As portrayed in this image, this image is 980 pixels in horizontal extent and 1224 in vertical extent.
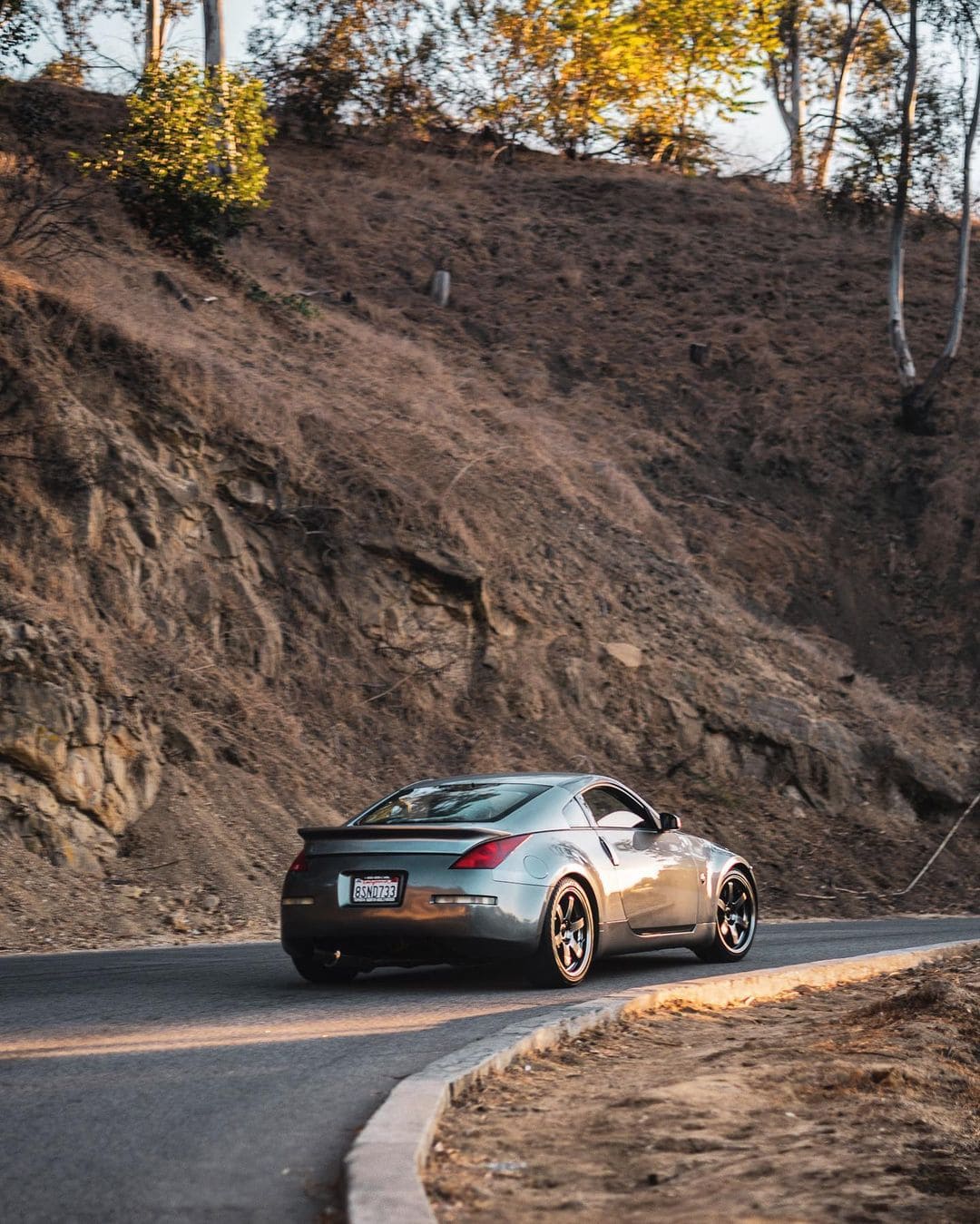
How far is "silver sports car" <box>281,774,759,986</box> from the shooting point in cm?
949

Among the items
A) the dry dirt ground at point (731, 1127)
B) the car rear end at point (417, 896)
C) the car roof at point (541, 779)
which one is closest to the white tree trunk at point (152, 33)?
the car roof at point (541, 779)

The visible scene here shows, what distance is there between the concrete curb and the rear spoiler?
55.6 inches

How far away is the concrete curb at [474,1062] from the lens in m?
4.45

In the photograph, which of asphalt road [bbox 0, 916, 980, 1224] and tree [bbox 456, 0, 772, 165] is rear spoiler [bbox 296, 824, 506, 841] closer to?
asphalt road [bbox 0, 916, 980, 1224]

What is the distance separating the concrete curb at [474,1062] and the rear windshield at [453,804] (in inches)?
69.2

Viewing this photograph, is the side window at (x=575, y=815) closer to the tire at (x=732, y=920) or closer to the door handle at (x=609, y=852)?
the door handle at (x=609, y=852)

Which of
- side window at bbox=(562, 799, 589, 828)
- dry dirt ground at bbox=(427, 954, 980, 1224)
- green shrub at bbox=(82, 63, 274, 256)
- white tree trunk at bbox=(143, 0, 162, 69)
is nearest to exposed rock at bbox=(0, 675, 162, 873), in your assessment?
side window at bbox=(562, 799, 589, 828)

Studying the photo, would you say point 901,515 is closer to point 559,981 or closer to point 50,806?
point 50,806

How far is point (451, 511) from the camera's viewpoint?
2431cm

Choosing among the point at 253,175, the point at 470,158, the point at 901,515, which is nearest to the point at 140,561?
the point at 253,175

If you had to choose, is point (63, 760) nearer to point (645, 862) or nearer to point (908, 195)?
point (645, 862)

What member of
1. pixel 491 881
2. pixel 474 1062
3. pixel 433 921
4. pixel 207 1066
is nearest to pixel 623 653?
pixel 491 881

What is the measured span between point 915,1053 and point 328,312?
2728cm

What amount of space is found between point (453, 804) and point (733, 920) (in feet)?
9.97
